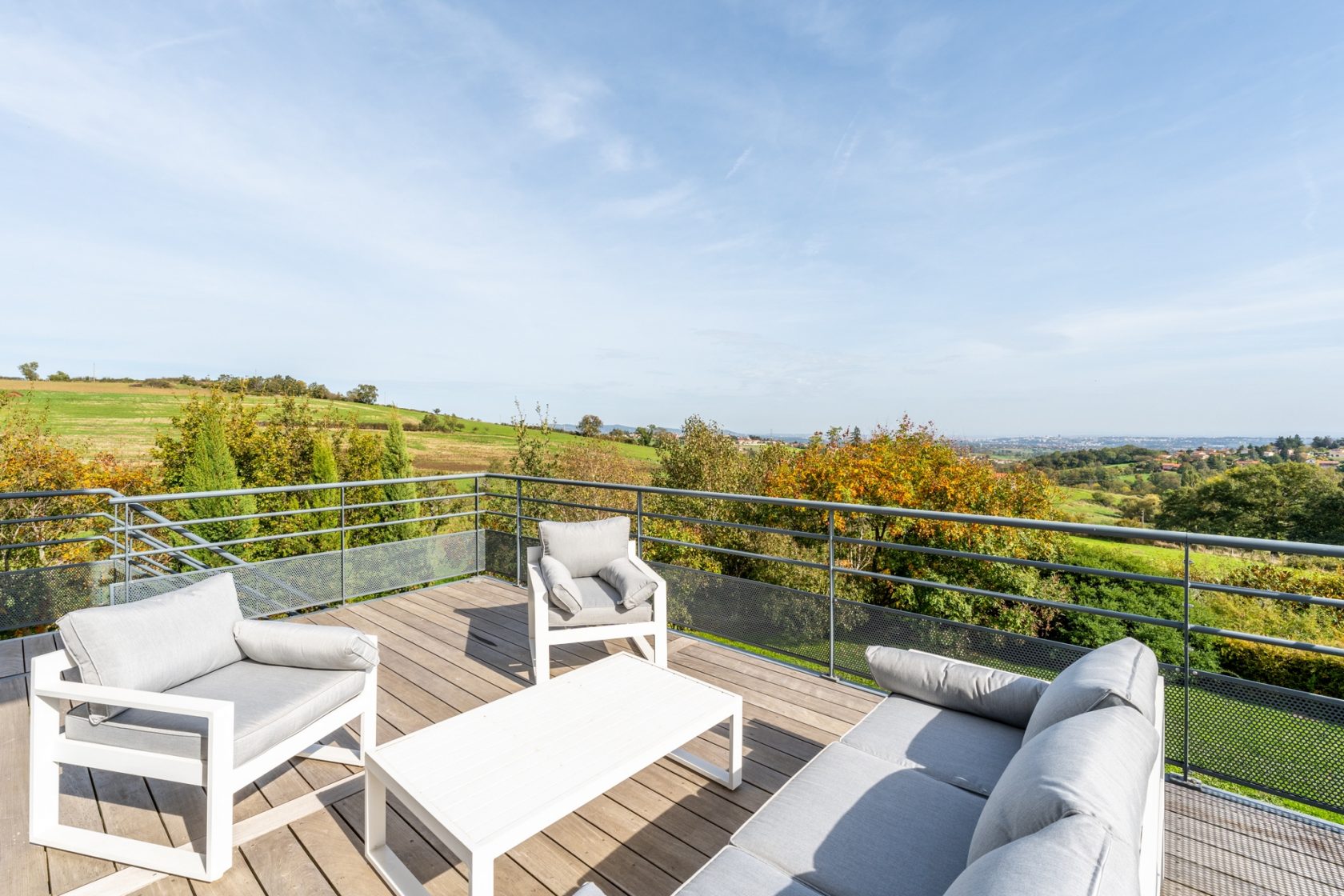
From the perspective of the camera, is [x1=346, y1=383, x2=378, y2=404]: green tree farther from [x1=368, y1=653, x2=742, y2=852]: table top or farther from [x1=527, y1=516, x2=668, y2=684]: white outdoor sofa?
[x1=368, y1=653, x2=742, y2=852]: table top

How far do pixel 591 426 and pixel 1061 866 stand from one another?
11.6m

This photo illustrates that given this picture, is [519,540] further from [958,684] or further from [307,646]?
[958,684]

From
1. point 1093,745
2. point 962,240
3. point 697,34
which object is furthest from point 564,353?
point 1093,745

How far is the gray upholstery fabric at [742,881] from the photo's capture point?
1231 millimetres

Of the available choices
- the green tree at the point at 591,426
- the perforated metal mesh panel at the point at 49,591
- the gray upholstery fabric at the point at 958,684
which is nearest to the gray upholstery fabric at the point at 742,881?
the gray upholstery fabric at the point at 958,684

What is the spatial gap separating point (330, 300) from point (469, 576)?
26.1ft

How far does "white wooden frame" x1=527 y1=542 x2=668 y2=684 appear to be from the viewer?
318 cm


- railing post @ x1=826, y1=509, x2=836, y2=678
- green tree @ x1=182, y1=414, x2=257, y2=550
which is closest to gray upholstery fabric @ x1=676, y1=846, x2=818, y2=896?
railing post @ x1=826, y1=509, x2=836, y2=678

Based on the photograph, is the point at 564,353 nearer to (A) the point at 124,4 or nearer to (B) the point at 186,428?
(B) the point at 186,428

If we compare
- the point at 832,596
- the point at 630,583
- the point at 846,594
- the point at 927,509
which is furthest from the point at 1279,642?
the point at 927,509

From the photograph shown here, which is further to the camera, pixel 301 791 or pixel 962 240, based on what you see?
pixel 962 240

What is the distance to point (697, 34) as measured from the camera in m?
7.46

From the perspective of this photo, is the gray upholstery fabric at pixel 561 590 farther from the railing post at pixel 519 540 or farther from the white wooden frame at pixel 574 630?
the railing post at pixel 519 540

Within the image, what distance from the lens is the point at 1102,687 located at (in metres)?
1.44
